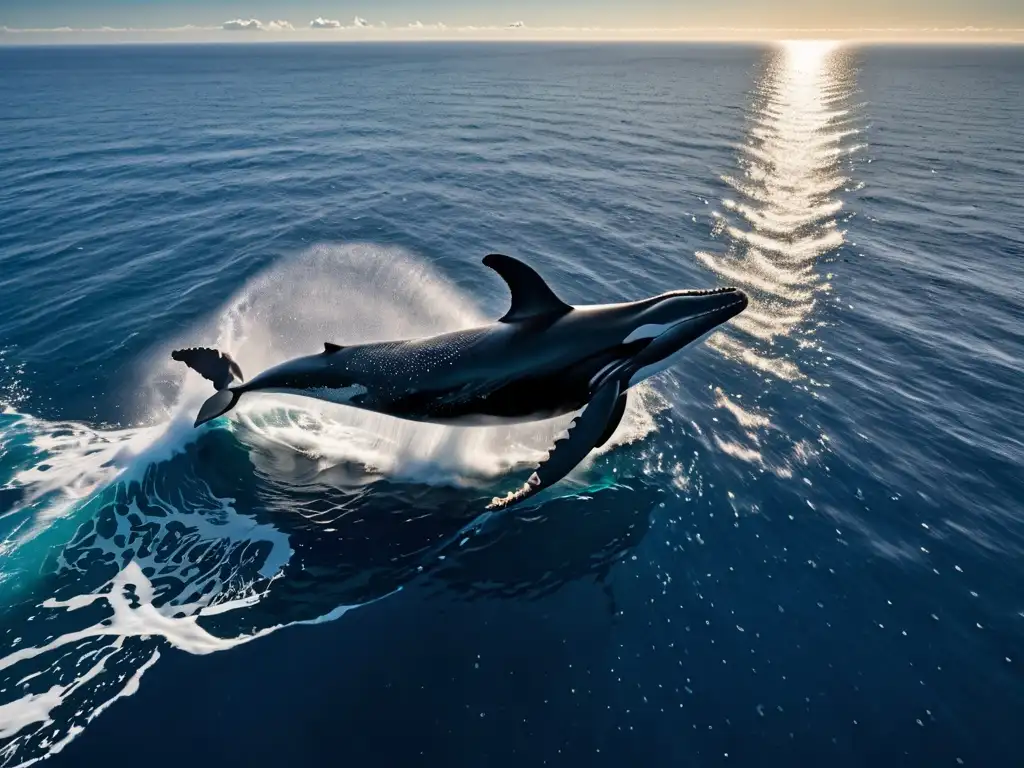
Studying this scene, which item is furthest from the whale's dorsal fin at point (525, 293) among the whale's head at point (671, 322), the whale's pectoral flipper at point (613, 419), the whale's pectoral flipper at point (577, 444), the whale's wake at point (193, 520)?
the whale's wake at point (193, 520)

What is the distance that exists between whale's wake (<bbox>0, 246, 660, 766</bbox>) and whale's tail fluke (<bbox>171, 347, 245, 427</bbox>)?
1626 millimetres

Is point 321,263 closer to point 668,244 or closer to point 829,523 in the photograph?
point 668,244

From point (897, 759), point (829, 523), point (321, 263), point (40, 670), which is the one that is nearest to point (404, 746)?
point (40, 670)

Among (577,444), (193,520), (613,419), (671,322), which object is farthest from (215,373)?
(671,322)

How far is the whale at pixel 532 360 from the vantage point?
11938 mm

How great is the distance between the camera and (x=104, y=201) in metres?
35.4

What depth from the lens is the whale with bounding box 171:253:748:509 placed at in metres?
11.9

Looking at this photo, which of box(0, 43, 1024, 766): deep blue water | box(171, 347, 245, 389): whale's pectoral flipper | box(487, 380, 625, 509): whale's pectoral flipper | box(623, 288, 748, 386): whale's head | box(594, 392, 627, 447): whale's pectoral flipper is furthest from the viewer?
box(171, 347, 245, 389): whale's pectoral flipper

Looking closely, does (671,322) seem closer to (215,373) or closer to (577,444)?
(577,444)

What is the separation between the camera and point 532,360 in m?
11.9

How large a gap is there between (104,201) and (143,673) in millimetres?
35551

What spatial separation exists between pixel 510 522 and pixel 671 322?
5.58 metres

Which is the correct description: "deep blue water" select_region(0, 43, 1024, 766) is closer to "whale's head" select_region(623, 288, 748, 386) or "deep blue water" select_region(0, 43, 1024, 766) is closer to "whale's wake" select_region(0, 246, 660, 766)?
"whale's wake" select_region(0, 246, 660, 766)

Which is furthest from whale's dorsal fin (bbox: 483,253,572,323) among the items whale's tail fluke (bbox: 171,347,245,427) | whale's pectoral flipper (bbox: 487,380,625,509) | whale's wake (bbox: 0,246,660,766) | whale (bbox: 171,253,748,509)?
whale's tail fluke (bbox: 171,347,245,427)
